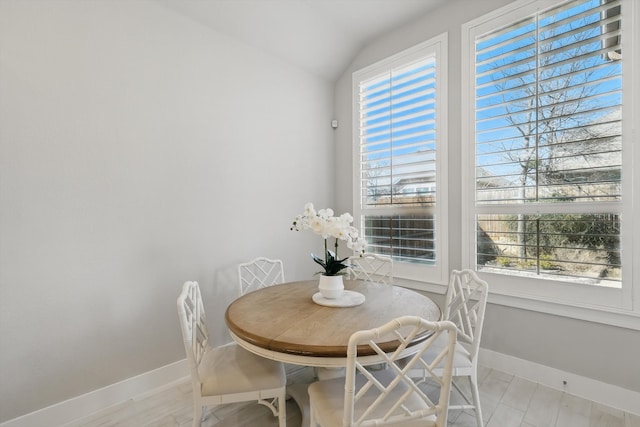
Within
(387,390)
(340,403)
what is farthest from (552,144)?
(340,403)

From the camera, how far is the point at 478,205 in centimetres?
244

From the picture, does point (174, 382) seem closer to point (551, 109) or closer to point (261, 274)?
point (261, 274)

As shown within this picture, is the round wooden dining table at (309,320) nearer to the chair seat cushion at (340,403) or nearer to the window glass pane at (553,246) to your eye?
the chair seat cushion at (340,403)

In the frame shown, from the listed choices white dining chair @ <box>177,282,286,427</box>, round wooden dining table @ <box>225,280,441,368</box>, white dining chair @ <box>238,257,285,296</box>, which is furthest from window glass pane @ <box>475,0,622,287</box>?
white dining chair @ <box>177,282,286,427</box>

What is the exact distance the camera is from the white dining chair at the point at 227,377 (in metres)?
1.41

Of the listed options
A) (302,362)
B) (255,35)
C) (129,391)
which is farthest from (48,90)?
(302,362)

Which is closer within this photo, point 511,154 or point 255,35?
point 511,154

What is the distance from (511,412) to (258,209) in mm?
2424

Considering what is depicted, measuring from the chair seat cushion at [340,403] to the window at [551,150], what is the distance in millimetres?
1488

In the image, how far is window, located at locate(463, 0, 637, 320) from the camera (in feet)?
6.12

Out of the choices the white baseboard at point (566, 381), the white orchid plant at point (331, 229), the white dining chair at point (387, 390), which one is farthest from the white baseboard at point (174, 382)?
the white orchid plant at point (331, 229)

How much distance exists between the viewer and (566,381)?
2031mm

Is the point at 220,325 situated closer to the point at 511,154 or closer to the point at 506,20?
the point at 511,154

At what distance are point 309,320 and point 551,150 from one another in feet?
6.76
